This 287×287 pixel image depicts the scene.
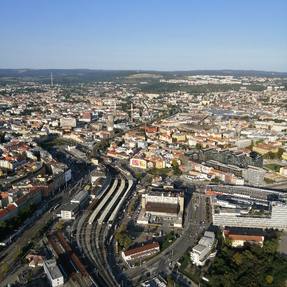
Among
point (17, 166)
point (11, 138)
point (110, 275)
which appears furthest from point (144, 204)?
point (11, 138)

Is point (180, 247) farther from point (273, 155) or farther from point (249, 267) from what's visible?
point (273, 155)

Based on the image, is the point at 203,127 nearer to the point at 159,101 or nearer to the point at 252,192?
the point at 252,192

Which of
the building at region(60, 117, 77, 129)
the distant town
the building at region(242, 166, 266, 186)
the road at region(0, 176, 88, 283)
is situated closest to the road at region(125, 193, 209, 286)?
the distant town

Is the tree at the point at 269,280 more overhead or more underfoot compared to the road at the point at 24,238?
more overhead

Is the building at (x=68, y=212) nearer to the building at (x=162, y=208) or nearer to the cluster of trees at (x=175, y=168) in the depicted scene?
the building at (x=162, y=208)

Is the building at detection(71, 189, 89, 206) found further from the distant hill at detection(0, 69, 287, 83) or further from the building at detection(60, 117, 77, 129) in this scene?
the distant hill at detection(0, 69, 287, 83)

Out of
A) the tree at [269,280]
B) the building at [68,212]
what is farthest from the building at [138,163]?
the tree at [269,280]

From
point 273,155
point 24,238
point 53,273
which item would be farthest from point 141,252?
point 273,155
